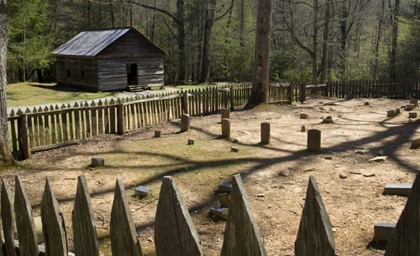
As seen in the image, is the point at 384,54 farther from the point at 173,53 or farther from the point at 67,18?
the point at 67,18

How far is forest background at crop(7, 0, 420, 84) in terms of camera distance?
105 ft

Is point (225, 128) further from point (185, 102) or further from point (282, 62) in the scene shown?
point (282, 62)

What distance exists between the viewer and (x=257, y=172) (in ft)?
27.4

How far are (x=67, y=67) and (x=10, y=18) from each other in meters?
7.15

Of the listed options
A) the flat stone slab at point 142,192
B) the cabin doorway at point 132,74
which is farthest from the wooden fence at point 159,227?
the cabin doorway at point 132,74

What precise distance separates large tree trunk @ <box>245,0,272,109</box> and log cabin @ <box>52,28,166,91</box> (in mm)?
13995

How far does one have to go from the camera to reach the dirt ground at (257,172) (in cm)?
566

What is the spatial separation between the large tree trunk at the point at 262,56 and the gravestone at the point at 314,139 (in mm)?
8844

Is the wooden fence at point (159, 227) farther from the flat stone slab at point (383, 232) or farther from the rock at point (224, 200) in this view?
the rock at point (224, 200)

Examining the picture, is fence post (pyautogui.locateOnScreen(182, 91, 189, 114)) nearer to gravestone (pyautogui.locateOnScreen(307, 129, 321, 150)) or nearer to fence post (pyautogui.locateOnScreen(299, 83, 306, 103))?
gravestone (pyautogui.locateOnScreen(307, 129, 321, 150))

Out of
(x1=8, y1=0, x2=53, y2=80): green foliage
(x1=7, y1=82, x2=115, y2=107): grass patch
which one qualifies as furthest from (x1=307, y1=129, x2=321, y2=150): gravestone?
(x1=8, y1=0, x2=53, y2=80): green foliage

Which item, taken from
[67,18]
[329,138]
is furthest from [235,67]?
[329,138]

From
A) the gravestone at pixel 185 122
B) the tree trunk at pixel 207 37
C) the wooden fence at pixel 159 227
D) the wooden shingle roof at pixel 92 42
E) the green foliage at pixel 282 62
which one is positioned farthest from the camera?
the green foliage at pixel 282 62

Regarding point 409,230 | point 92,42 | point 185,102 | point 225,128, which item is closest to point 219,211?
point 409,230
